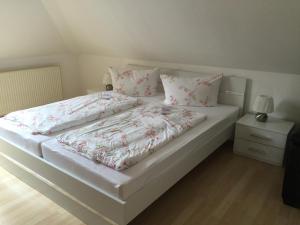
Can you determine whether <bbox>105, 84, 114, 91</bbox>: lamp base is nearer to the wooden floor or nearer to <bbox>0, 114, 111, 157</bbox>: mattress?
<bbox>0, 114, 111, 157</bbox>: mattress

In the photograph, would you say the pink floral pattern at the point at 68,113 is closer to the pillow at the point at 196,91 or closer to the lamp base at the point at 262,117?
the pillow at the point at 196,91

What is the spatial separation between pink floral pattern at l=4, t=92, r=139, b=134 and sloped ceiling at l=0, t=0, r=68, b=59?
50.4 inches

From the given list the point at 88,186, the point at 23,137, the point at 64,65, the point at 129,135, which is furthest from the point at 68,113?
the point at 64,65

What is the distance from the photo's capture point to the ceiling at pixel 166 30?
220 cm

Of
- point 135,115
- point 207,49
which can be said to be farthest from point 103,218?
point 207,49

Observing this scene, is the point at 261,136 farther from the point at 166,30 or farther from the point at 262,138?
the point at 166,30

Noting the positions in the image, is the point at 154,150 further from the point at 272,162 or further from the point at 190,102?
the point at 272,162

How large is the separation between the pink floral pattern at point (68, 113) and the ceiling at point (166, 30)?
2.76 feet

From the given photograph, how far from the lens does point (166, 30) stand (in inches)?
113

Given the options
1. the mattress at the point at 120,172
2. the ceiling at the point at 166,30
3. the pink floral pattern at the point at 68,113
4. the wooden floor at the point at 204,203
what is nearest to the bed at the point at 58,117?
the pink floral pattern at the point at 68,113

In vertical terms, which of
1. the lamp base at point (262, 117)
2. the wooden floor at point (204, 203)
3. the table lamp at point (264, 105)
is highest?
the table lamp at point (264, 105)

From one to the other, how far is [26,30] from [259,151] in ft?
10.7

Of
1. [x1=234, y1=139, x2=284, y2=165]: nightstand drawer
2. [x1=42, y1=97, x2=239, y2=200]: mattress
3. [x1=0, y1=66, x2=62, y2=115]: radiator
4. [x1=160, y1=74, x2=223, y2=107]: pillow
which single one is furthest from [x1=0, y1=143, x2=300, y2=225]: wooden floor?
[x1=0, y1=66, x2=62, y2=115]: radiator

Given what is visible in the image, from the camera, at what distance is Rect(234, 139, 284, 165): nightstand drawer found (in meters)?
2.60
